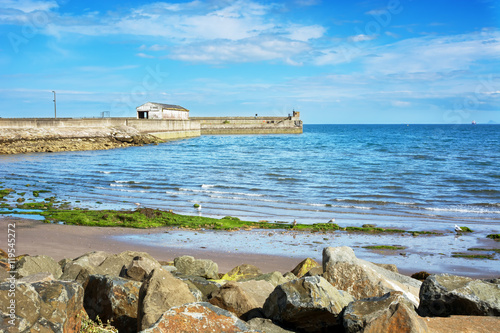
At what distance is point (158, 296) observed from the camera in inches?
172

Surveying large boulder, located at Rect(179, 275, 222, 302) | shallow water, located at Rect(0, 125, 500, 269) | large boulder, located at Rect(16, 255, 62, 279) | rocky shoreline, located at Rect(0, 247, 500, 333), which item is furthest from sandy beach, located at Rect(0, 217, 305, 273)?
rocky shoreline, located at Rect(0, 247, 500, 333)

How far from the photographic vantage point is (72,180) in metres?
25.6

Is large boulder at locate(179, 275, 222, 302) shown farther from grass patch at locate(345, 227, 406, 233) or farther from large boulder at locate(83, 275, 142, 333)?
grass patch at locate(345, 227, 406, 233)

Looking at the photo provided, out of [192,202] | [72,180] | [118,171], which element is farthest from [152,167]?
[192,202]

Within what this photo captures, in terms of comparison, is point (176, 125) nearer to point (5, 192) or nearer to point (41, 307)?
point (5, 192)

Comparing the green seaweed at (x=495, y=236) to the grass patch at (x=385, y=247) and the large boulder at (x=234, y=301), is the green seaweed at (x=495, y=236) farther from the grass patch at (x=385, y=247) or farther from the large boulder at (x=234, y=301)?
the large boulder at (x=234, y=301)

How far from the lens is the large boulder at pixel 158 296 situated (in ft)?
13.7

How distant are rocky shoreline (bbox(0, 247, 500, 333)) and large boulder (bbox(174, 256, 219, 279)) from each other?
156 centimetres

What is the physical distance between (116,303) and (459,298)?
363 cm

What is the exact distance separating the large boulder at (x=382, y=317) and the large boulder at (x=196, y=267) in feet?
11.7

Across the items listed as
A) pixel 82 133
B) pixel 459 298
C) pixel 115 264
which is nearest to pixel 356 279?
pixel 459 298

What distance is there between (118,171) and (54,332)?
27.7 meters

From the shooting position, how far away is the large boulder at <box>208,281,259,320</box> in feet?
16.3

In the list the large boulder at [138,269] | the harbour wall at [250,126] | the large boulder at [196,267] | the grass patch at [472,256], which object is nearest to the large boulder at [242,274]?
the large boulder at [196,267]
